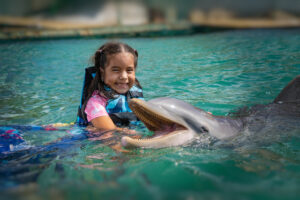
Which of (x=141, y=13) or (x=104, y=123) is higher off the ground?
(x=141, y=13)

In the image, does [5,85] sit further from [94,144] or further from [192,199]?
[192,199]

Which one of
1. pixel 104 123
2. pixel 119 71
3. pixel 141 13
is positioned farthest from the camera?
pixel 141 13

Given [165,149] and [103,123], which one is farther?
[103,123]

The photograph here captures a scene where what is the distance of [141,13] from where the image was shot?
20.0 metres

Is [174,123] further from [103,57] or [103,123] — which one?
[103,57]

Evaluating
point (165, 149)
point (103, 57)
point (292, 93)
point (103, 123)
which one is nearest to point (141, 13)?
point (103, 57)

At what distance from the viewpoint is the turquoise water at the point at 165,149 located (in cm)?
177

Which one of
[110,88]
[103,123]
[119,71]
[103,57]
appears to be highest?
[103,57]

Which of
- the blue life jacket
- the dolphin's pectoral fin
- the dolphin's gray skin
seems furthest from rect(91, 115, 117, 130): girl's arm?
the dolphin's pectoral fin

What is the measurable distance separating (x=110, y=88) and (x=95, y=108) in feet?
1.31

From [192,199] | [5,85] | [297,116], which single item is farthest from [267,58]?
[192,199]

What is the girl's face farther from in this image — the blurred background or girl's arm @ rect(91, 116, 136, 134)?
the blurred background

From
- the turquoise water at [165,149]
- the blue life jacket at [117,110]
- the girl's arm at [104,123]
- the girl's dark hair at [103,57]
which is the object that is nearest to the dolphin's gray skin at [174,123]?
the turquoise water at [165,149]

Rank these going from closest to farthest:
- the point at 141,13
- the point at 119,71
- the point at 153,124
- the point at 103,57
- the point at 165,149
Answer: the point at 165,149 < the point at 153,124 < the point at 119,71 < the point at 103,57 < the point at 141,13
